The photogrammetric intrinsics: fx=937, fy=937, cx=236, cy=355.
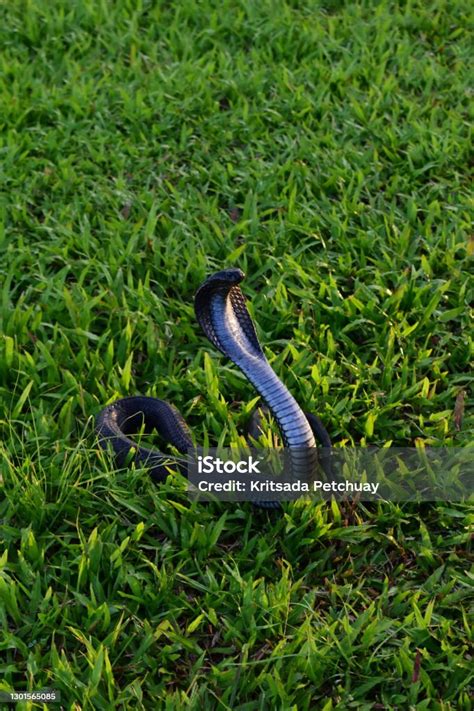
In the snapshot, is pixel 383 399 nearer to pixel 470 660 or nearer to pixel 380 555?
pixel 380 555

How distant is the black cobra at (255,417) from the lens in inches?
120

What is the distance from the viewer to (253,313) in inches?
159

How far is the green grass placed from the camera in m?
2.80

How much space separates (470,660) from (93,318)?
81.6 inches

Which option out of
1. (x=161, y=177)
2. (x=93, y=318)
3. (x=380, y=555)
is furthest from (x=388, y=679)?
(x=161, y=177)
